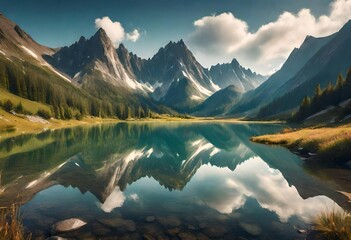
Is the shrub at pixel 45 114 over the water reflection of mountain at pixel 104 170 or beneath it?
over

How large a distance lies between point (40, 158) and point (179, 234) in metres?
40.8

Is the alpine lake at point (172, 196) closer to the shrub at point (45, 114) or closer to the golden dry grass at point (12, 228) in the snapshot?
the golden dry grass at point (12, 228)

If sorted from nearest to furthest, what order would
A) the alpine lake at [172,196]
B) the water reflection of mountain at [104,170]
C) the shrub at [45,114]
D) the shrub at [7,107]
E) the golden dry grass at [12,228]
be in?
1. the golden dry grass at [12,228]
2. the alpine lake at [172,196]
3. the water reflection of mountain at [104,170]
4. the shrub at [7,107]
5. the shrub at [45,114]

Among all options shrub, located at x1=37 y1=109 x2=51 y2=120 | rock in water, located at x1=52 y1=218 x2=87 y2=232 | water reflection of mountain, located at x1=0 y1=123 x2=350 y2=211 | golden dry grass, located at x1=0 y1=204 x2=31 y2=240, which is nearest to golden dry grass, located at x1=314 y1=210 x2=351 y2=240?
water reflection of mountain, located at x1=0 y1=123 x2=350 y2=211

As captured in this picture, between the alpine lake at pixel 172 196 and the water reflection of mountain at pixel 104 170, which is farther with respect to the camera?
the water reflection of mountain at pixel 104 170

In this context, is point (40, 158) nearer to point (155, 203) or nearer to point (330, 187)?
point (155, 203)

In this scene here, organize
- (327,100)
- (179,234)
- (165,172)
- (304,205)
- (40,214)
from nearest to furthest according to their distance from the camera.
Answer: (179,234)
(40,214)
(304,205)
(165,172)
(327,100)

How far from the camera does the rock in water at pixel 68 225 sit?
1809cm

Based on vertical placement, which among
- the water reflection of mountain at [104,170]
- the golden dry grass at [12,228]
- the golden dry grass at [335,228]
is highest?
the golden dry grass at [12,228]

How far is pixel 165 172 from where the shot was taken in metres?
41.3

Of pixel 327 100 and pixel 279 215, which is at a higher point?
pixel 327 100

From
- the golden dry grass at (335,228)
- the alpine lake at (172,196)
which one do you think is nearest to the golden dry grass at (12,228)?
the alpine lake at (172,196)

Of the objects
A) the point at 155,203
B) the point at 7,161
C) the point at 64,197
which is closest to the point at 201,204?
the point at 155,203

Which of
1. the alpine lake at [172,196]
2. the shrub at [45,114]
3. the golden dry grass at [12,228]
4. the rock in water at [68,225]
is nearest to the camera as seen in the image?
the golden dry grass at [12,228]
